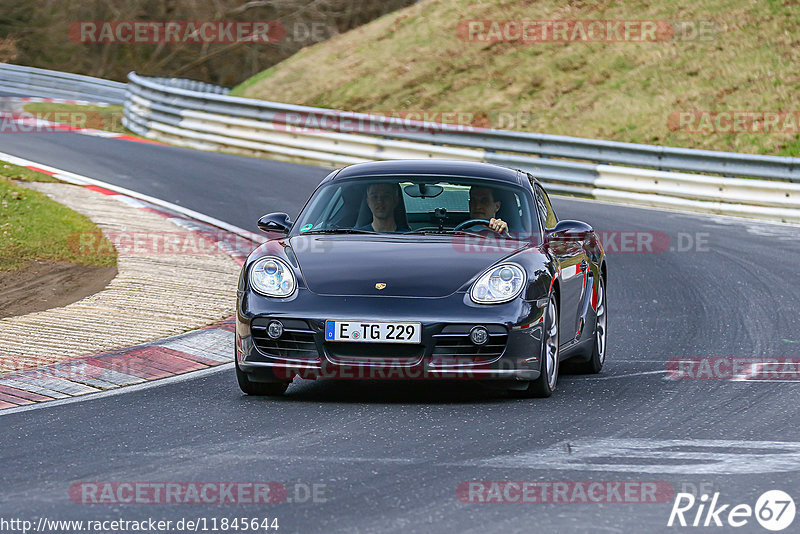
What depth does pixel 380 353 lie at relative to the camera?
720cm

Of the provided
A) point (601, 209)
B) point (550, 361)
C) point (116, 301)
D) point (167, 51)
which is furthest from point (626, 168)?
point (167, 51)

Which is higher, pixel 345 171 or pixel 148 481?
pixel 345 171

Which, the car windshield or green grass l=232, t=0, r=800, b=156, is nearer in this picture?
the car windshield

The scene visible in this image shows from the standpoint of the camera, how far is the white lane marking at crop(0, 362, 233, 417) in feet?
24.0

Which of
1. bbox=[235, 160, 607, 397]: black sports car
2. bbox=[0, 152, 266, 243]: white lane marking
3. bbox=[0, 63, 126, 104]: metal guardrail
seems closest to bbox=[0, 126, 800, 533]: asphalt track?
bbox=[235, 160, 607, 397]: black sports car

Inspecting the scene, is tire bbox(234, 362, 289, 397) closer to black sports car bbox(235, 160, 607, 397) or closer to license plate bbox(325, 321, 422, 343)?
black sports car bbox(235, 160, 607, 397)

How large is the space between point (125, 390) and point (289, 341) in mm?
1189

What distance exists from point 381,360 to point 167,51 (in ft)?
128

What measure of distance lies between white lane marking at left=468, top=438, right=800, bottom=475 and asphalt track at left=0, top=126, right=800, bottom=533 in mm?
13

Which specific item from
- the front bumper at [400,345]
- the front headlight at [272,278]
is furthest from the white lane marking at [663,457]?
the front headlight at [272,278]

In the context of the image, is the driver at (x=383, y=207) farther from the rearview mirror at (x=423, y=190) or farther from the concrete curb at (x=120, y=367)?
the concrete curb at (x=120, y=367)

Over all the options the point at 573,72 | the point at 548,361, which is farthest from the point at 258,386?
the point at 573,72

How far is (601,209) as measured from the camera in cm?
1881

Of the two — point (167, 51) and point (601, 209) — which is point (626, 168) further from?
point (167, 51)
